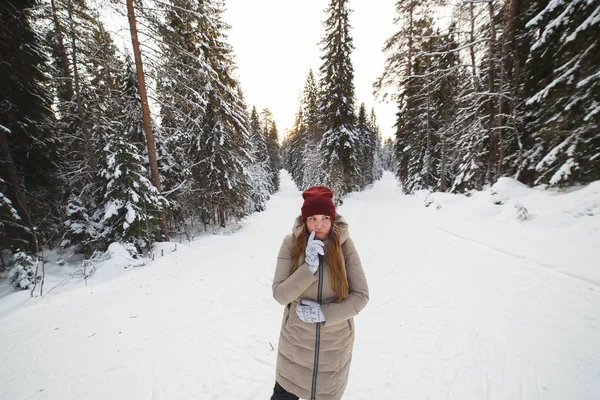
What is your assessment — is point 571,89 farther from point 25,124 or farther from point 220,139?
point 25,124

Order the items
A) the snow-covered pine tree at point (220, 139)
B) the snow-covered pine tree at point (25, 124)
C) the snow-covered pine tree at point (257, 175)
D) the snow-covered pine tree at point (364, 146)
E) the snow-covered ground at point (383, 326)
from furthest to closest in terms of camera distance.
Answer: the snow-covered pine tree at point (364, 146)
the snow-covered pine tree at point (257, 175)
the snow-covered pine tree at point (220, 139)
the snow-covered pine tree at point (25, 124)
the snow-covered ground at point (383, 326)

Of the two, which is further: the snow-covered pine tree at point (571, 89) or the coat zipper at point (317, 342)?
the snow-covered pine tree at point (571, 89)

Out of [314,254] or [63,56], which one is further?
[63,56]

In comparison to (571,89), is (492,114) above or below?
above

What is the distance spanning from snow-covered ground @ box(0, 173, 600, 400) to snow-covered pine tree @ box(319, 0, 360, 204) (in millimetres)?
11600

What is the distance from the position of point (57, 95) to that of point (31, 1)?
414 centimetres

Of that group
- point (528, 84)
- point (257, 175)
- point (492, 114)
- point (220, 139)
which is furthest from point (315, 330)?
point (257, 175)

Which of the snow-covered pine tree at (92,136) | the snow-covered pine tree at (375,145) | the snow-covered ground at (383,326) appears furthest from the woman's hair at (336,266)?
the snow-covered pine tree at (375,145)

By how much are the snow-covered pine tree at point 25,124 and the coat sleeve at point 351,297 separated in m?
10.6

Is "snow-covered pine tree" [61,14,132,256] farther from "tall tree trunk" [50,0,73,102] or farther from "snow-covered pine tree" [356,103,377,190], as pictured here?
"snow-covered pine tree" [356,103,377,190]

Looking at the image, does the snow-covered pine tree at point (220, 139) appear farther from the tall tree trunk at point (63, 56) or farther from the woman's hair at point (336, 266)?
the woman's hair at point (336, 266)

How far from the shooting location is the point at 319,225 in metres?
1.94

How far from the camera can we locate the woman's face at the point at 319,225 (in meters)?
1.94

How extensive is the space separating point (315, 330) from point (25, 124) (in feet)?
42.3
